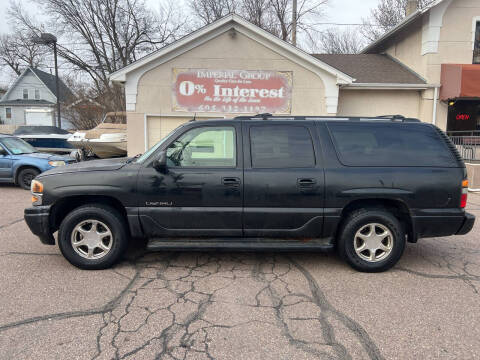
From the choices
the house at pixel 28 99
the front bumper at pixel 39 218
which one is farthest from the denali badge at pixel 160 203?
the house at pixel 28 99

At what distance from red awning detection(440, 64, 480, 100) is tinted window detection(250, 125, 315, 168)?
1098cm

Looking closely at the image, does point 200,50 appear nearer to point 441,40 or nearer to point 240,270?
point 441,40

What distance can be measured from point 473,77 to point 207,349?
44.6ft

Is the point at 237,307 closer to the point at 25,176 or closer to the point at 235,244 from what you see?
the point at 235,244

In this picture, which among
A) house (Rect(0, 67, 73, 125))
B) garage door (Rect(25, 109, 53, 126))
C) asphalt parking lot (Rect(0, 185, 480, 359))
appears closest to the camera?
asphalt parking lot (Rect(0, 185, 480, 359))

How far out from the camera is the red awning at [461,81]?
12.0 m

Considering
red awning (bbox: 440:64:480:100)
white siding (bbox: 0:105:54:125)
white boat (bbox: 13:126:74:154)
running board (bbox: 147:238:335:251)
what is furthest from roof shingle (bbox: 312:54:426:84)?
white siding (bbox: 0:105:54:125)

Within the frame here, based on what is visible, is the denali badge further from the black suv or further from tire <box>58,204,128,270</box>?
tire <box>58,204,128,270</box>

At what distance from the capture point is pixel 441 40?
41.1 feet

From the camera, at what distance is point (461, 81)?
12.1 metres

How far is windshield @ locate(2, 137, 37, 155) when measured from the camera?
9875mm

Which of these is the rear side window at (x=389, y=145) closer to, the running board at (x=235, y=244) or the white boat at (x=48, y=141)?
the running board at (x=235, y=244)

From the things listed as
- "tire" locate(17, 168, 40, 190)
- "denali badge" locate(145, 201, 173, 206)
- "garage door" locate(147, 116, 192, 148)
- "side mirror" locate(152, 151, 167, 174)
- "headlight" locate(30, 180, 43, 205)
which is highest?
"garage door" locate(147, 116, 192, 148)

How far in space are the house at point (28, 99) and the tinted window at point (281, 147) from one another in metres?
40.9
